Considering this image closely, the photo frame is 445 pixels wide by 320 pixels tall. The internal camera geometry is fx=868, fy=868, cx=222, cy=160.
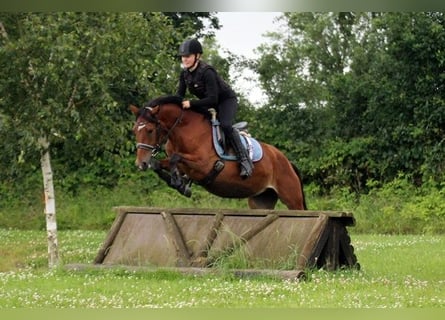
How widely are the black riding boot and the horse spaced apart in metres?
0.08

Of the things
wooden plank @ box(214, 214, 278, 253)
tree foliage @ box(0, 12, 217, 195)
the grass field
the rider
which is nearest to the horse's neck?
the rider

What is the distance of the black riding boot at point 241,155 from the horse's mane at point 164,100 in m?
0.74

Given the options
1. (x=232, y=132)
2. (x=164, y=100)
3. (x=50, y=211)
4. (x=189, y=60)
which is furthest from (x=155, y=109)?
(x=50, y=211)

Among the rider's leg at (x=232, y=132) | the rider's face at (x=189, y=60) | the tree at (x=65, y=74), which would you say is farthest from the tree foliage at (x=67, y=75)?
the rider's face at (x=189, y=60)

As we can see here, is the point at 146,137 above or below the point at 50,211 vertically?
above

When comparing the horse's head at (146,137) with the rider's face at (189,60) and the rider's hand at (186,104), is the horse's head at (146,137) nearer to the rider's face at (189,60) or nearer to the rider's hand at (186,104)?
the rider's hand at (186,104)

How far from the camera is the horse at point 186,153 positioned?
8727mm

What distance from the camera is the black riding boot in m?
9.44

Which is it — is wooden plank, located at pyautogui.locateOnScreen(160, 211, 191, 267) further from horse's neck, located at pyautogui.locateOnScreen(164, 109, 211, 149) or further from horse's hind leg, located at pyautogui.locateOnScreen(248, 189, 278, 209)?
horse's hind leg, located at pyautogui.locateOnScreen(248, 189, 278, 209)

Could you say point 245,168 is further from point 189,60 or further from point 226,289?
point 226,289

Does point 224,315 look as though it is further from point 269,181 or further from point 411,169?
point 411,169

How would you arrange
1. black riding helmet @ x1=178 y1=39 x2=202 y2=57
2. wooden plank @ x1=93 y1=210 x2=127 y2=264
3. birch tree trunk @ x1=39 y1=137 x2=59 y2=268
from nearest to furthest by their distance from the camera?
black riding helmet @ x1=178 y1=39 x2=202 y2=57, wooden plank @ x1=93 y1=210 x2=127 y2=264, birch tree trunk @ x1=39 y1=137 x2=59 y2=268

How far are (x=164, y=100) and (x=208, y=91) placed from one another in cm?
47

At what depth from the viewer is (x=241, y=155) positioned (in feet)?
31.0
